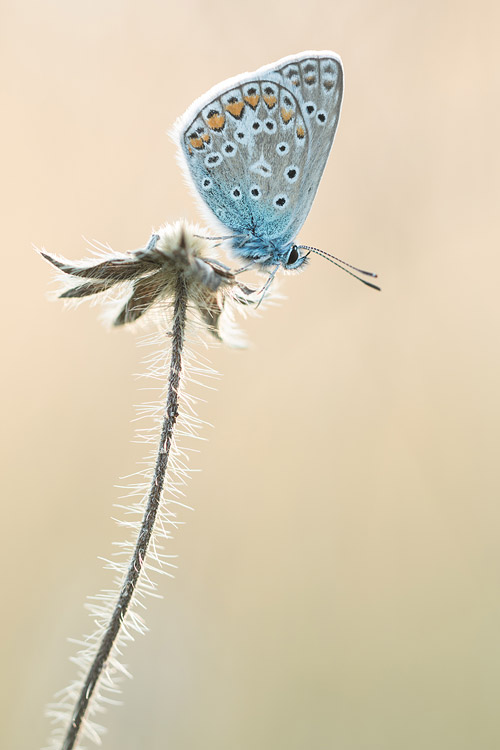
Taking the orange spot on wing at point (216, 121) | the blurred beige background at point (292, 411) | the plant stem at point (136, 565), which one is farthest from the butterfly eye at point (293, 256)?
the blurred beige background at point (292, 411)

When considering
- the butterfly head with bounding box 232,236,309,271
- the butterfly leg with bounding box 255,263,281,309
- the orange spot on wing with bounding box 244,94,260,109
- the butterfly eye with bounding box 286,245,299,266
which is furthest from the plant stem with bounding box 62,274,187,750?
the orange spot on wing with bounding box 244,94,260,109

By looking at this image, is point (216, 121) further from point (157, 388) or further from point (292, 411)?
point (292, 411)

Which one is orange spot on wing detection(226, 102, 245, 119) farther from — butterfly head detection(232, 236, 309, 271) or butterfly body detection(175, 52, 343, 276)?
butterfly head detection(232, 236, 309, 271)

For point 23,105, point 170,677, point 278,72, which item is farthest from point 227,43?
point 170,677

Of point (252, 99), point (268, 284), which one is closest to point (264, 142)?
point (252, 99)

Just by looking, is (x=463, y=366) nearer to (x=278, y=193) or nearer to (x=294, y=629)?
(x=294, y=629)
